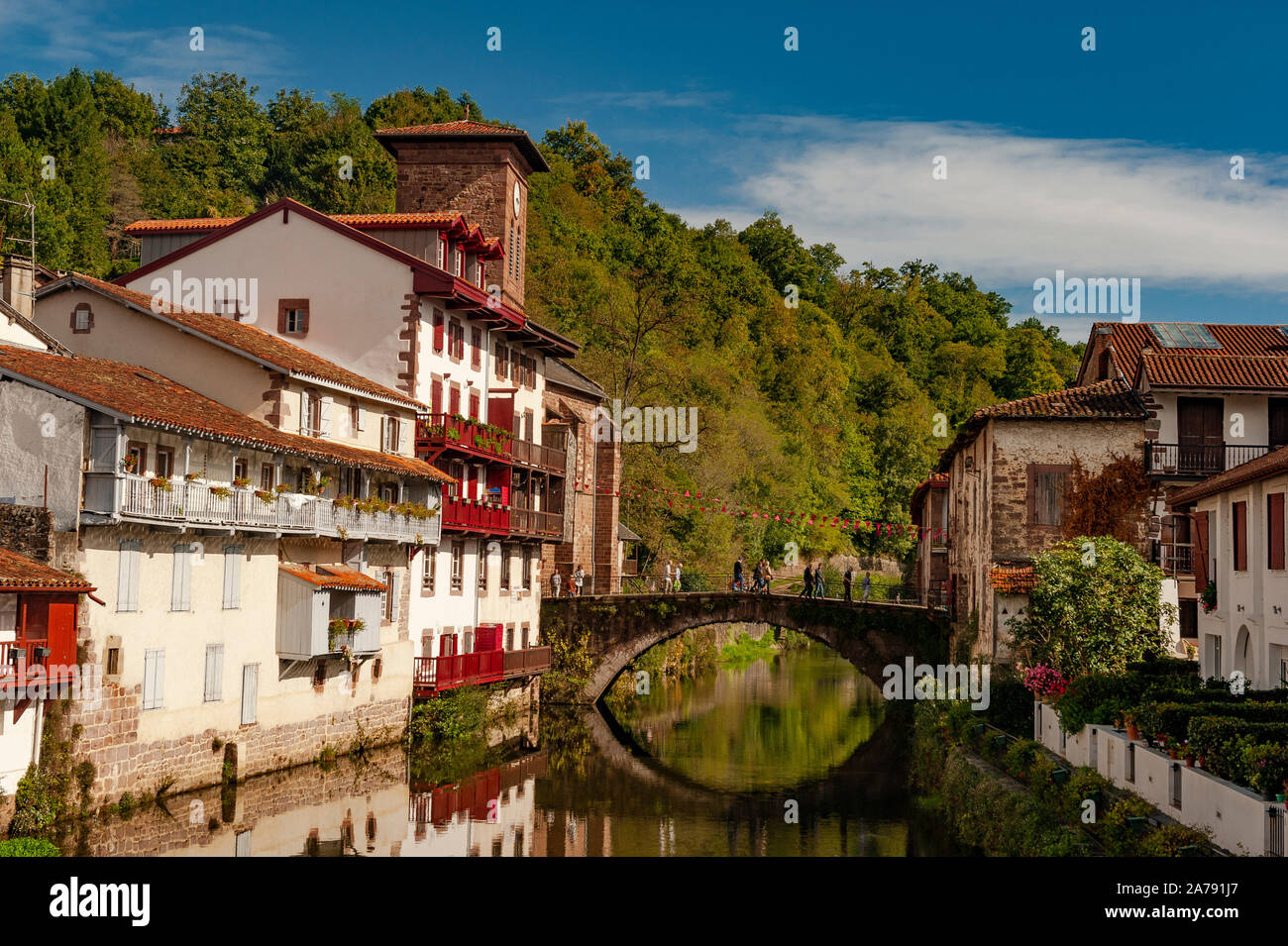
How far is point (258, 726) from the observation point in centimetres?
3253

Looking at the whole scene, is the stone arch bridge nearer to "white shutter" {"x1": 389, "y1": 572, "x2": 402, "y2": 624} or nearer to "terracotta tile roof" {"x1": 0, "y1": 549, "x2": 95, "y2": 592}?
"white shutter" {"x1": 389, "y1": 572, "x2": 402, "y2": 624}

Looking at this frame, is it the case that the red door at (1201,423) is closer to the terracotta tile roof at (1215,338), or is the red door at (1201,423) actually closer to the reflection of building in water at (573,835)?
the terracotta tile roof at (1215,338)

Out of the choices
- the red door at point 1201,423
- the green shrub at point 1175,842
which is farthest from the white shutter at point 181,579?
the red door at point 1201,423

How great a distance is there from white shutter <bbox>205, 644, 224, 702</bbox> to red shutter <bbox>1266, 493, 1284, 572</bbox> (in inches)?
895

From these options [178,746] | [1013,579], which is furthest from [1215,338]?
[178,746]

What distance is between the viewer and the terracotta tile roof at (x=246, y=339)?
34844 millimetres

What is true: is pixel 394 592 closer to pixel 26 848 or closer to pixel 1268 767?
pixel 26 848

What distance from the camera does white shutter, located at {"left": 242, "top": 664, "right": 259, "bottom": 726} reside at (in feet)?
105

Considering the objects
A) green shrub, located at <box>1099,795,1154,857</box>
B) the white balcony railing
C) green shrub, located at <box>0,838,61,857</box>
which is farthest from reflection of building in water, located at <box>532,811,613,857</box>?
green shrub, located at <box>1099,795,1154,857</box>

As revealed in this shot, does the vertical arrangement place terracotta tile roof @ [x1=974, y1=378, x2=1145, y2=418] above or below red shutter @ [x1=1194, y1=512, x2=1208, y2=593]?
above
